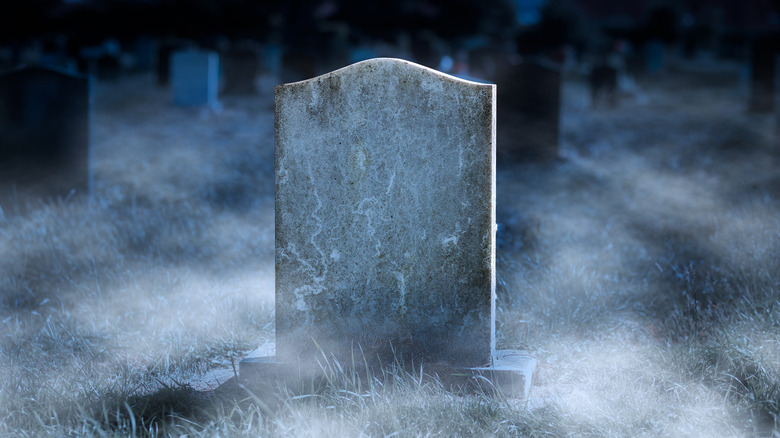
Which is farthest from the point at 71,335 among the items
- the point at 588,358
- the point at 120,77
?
the point at 120,77

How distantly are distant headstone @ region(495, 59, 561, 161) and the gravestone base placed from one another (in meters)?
6.75

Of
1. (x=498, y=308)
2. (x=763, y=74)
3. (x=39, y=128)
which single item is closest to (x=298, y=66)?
(x=763, y=74)

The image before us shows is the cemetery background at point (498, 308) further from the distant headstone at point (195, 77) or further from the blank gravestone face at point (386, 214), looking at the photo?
the distant headstone at point (195, 77)

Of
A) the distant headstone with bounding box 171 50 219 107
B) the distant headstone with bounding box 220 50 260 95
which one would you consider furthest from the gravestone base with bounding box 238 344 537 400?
the distant headstone with bounding box 220 50 260 95

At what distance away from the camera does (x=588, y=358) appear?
3.24 meters

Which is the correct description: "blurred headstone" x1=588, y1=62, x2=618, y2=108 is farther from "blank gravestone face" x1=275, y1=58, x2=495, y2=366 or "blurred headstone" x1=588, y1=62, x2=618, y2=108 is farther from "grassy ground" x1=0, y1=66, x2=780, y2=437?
"blank gravestone face" x1=275, y1=58, x2=495, y2=366

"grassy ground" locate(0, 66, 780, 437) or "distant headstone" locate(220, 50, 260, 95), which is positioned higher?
"distant headstone" locate(220, 50, 260, 95)

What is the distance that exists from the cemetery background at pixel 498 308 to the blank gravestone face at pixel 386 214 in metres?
0.21

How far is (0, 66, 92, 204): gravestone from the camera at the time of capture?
6684 mm

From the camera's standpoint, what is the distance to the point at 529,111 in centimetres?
970

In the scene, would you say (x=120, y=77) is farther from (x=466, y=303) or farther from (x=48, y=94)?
(x=466, y=303)

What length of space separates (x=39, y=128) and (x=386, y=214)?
16.7 feet

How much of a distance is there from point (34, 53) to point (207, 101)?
19.2m

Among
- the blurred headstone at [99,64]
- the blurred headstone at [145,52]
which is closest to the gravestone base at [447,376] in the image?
the blurred headstone at [99,64]
